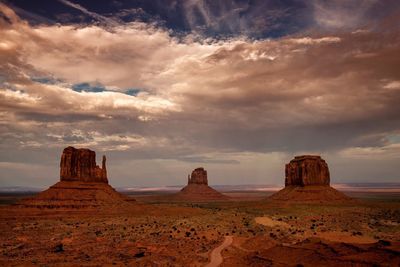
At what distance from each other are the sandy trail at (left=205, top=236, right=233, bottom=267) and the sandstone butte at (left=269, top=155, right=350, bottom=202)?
236 ft

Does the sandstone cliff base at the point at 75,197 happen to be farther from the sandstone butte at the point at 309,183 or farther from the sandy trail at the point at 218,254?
the sandstone butte at the point at 309,183

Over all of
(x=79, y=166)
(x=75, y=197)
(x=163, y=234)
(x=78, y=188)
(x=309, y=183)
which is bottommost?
(x=163, y=234)

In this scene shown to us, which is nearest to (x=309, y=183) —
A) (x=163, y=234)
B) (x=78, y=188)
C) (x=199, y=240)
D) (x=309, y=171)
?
(x=309, y=171)

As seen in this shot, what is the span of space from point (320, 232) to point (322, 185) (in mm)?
68466

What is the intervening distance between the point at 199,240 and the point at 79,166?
205 ft

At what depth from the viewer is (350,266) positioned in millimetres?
29094

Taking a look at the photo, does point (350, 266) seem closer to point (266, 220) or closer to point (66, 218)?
point (266, 220)

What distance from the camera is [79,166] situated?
102750 millimetres

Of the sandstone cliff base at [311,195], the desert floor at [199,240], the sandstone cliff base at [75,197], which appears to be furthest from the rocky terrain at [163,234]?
the sandstone cliff base at [311,195]

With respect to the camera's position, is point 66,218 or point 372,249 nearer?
point 372,249

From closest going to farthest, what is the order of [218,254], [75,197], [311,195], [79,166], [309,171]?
[218,254] → [75,197] → [79,166] → [311,195] → [309,171]

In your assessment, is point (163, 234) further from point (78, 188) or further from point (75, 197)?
point (78, 188)

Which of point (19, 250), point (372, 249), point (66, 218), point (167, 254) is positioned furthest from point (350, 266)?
point (66, 218)

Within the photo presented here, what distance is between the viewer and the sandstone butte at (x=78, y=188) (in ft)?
303
